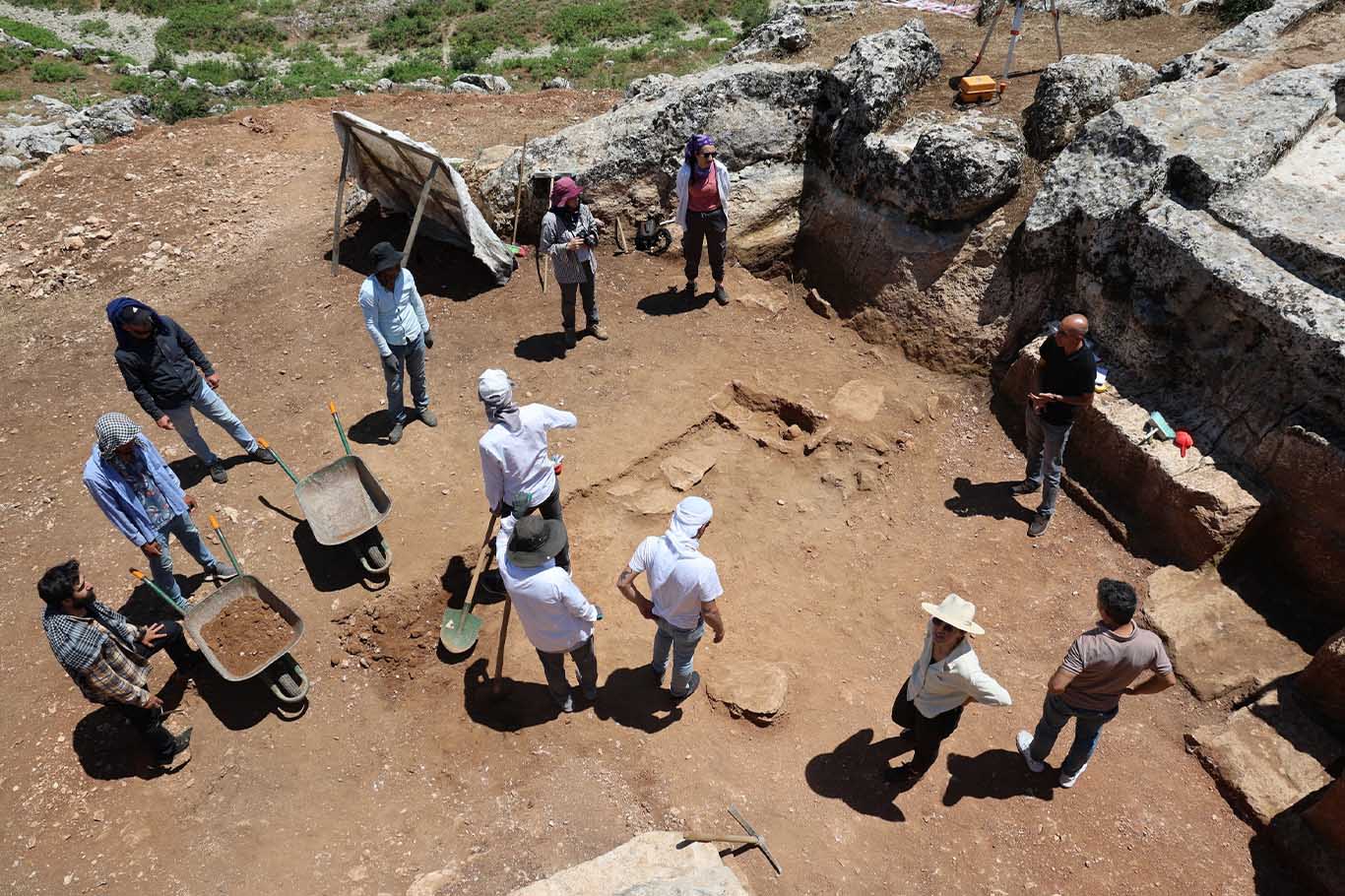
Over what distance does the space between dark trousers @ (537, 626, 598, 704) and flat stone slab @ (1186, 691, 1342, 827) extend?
4447 mm

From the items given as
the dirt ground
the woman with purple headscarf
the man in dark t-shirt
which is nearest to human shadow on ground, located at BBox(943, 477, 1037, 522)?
the dirt ground

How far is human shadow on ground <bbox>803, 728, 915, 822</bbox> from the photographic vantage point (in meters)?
5.39

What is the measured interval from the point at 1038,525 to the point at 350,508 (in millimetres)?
6157

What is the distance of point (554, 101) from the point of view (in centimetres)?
1525

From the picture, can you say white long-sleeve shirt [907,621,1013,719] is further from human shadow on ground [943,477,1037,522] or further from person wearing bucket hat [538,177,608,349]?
person wearing bucket hat [538,177,608,349]

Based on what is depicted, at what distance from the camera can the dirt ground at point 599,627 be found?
5137mm

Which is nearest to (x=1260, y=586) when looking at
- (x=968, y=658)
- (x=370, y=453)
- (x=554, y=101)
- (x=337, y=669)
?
(x=968, y=658)

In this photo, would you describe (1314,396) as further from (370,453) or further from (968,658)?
(370,453)

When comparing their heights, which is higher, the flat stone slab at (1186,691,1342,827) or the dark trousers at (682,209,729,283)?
the dark trousers at (682,209,729,283)

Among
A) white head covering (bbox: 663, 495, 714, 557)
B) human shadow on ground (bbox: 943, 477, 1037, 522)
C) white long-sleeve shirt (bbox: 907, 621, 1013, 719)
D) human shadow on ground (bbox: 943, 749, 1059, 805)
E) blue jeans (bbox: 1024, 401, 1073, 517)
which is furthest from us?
human shadow on ground (bbox: 943, 477, 1037, 522)

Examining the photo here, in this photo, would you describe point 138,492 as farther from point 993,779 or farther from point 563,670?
point 993,779

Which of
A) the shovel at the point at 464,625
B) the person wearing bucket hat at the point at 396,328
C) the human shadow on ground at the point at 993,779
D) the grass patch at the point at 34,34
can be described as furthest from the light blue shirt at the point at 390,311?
the grass patch at the point at 34,34

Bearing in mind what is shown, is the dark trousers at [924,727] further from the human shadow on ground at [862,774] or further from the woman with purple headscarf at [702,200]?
the woman with purple headscarf at [702,200]

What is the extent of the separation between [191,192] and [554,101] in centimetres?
657
